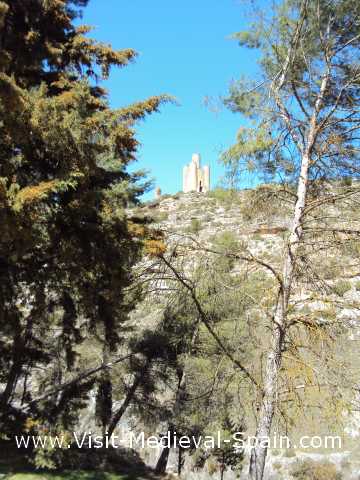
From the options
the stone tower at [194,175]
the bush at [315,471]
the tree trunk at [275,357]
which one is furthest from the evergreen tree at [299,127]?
the stone tower at [194,175]

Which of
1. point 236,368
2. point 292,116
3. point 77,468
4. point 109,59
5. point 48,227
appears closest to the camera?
point 236,368

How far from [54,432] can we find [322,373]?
19.1 ft

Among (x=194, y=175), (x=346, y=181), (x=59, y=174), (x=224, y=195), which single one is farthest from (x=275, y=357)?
(x=194, y=175)

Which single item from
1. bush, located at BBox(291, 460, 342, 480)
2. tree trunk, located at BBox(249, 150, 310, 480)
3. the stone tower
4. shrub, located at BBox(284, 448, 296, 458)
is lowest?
bush, located at BBox(291, 460, 342, 480)

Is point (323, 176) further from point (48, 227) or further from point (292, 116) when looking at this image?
point (48, 227)

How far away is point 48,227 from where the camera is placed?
→ 6.85 metres

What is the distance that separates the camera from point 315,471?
38.7 feet

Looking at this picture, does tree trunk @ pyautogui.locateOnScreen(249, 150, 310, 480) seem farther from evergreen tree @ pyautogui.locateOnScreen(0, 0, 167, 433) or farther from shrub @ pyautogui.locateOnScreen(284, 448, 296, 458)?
shrub @ pyautogui.locateOnScreen(284, 448, 296, 458)

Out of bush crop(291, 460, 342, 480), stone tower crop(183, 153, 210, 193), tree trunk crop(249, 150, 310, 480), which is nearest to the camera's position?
tree trunk crop(249, 150, 310, 480)

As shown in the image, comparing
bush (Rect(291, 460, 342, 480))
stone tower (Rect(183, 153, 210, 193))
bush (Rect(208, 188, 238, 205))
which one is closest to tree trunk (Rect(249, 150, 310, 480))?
bush (Rect(208, 188, 238, 205))

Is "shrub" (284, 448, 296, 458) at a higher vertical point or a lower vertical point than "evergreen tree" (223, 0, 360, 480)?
lower

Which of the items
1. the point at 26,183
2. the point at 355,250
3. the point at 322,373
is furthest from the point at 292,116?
the point at 26,183

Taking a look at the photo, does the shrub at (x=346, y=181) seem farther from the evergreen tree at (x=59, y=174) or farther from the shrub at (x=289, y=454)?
the shrub at (x=289, y=454)

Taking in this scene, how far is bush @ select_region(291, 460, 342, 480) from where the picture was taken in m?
11.6
